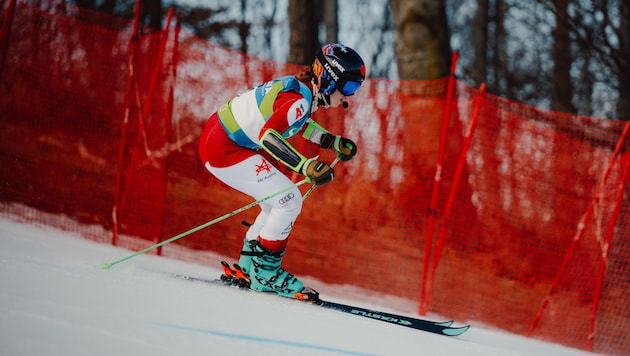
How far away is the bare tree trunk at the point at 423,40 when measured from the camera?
28.3 feet

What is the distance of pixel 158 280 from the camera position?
4.15 meters

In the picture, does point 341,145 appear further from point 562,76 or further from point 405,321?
point 562,76

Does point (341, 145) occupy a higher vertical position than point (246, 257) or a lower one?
higher

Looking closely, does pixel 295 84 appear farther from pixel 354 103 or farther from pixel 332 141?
pixel 354 103

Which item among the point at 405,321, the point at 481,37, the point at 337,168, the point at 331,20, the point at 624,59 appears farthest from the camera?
the point at 481,37

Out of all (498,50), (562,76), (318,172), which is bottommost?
(318,172)

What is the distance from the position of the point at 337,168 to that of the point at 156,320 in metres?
4.84

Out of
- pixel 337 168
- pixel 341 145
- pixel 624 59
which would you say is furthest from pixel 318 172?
pixel 624 59

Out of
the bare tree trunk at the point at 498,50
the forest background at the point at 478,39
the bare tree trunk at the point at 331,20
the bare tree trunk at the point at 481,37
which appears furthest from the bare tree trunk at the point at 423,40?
the bare tree trunk at the point at 498,50

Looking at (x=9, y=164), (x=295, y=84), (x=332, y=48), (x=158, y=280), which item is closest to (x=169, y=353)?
(x=158, y=280)

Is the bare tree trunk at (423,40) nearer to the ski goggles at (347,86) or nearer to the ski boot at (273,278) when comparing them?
the ski goggles at (347,86)

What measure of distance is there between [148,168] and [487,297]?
4455 mm

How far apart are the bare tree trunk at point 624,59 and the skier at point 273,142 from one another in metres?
9.52

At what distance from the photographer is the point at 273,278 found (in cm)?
438
